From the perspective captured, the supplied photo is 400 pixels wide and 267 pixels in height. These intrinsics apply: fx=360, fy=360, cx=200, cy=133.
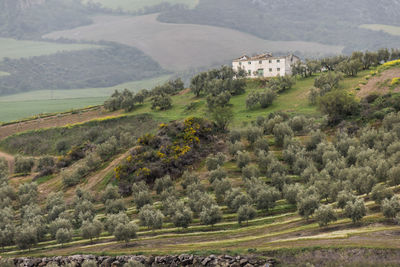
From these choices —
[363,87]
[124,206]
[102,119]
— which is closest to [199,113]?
[102,119]

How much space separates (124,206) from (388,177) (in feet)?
117

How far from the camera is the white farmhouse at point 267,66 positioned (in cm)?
13512

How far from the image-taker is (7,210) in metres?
53.5

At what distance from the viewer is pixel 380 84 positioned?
90.4 metres

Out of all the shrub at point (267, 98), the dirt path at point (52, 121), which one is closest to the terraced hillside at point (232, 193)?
the shrub at point (267, 98)

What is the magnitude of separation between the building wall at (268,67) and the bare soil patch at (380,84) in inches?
1613

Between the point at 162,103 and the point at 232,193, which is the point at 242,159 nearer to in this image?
the point at 232,193

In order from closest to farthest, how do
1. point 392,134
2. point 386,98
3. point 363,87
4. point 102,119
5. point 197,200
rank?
point 197,200 < point 392,134 < point 386,98 < point 363,87 < point 102,119

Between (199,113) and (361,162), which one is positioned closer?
(361,162)

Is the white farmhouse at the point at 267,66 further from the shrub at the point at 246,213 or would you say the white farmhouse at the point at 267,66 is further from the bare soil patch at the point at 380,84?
the shrub at the point at 246,213

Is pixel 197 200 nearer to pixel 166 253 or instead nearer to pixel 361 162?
pixel 166 253

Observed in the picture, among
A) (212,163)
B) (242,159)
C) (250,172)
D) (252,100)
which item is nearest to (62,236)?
(212,163)

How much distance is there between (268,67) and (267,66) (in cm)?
54

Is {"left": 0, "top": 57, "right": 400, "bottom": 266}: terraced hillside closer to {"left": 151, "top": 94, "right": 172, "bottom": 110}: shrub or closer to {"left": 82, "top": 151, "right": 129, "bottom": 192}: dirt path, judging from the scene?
{"left": 82, "top": 151, "right": 129, "bottom": 192}: dirt path
